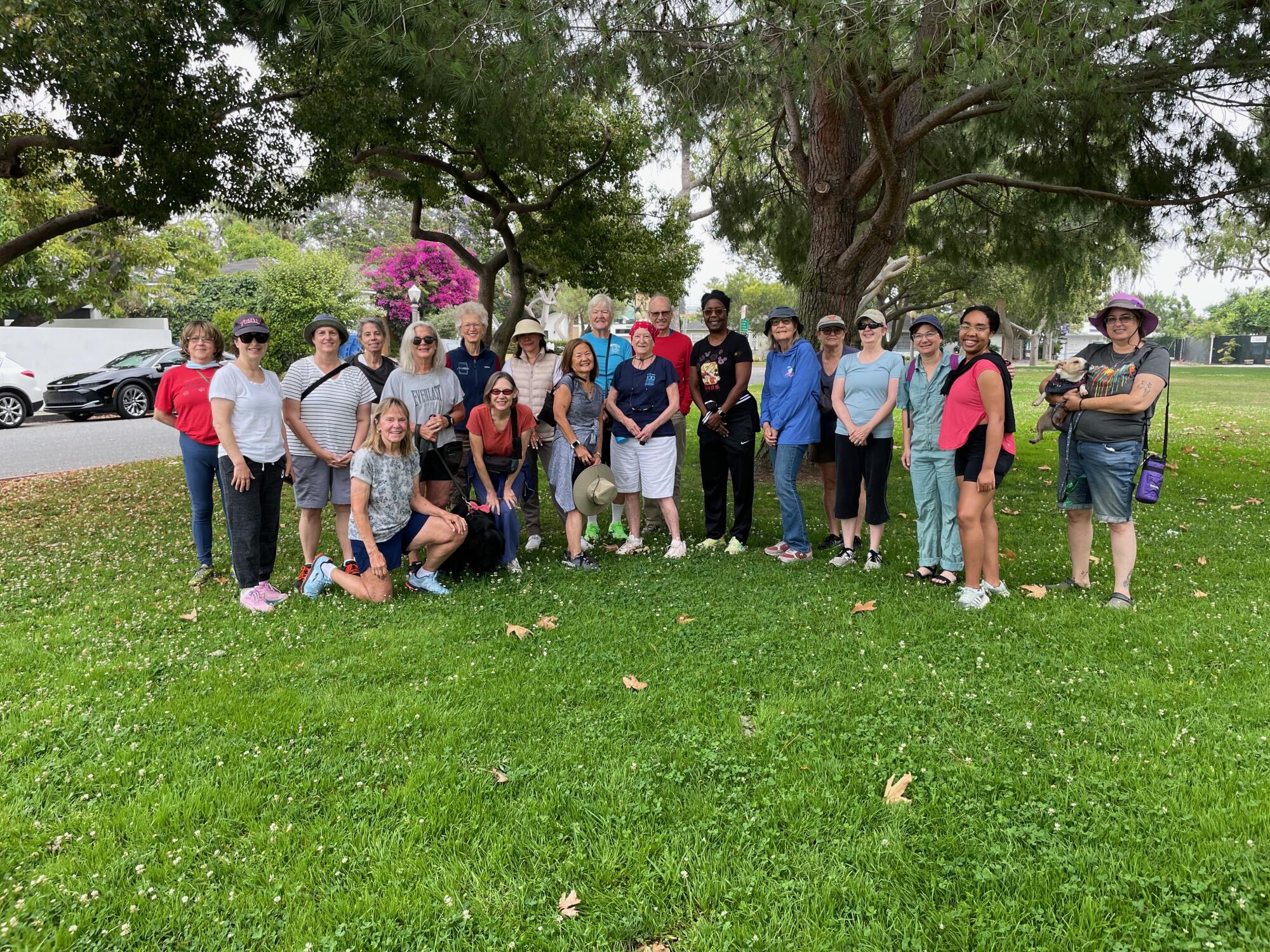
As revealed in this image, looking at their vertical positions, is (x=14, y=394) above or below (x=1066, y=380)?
above

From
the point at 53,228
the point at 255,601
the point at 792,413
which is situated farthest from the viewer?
the point at 53,228

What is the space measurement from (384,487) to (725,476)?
2.81 m

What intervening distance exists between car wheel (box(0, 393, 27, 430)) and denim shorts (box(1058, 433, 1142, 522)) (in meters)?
18.5

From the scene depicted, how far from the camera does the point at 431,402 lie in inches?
214

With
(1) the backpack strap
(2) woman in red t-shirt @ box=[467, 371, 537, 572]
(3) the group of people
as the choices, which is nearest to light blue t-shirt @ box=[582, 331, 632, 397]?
(3) the group of people

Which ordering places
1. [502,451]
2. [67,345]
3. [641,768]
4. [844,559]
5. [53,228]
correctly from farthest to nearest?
[67,345], [53,228], [844,559], [502,451], [641,768]

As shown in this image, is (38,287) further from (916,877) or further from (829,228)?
(916,877)

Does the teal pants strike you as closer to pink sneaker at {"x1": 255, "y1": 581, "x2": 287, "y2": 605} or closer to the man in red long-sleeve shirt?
the man in red long-sleeve shirt

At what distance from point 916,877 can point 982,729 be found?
1032 millimetres

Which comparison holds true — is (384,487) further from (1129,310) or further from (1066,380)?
(1129,310)

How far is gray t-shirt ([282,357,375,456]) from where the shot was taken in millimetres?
5133

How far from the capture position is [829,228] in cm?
880

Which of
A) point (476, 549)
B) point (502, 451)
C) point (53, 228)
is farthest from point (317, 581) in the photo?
point (53, 228)

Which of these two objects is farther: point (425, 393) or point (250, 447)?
point (425, 393)
